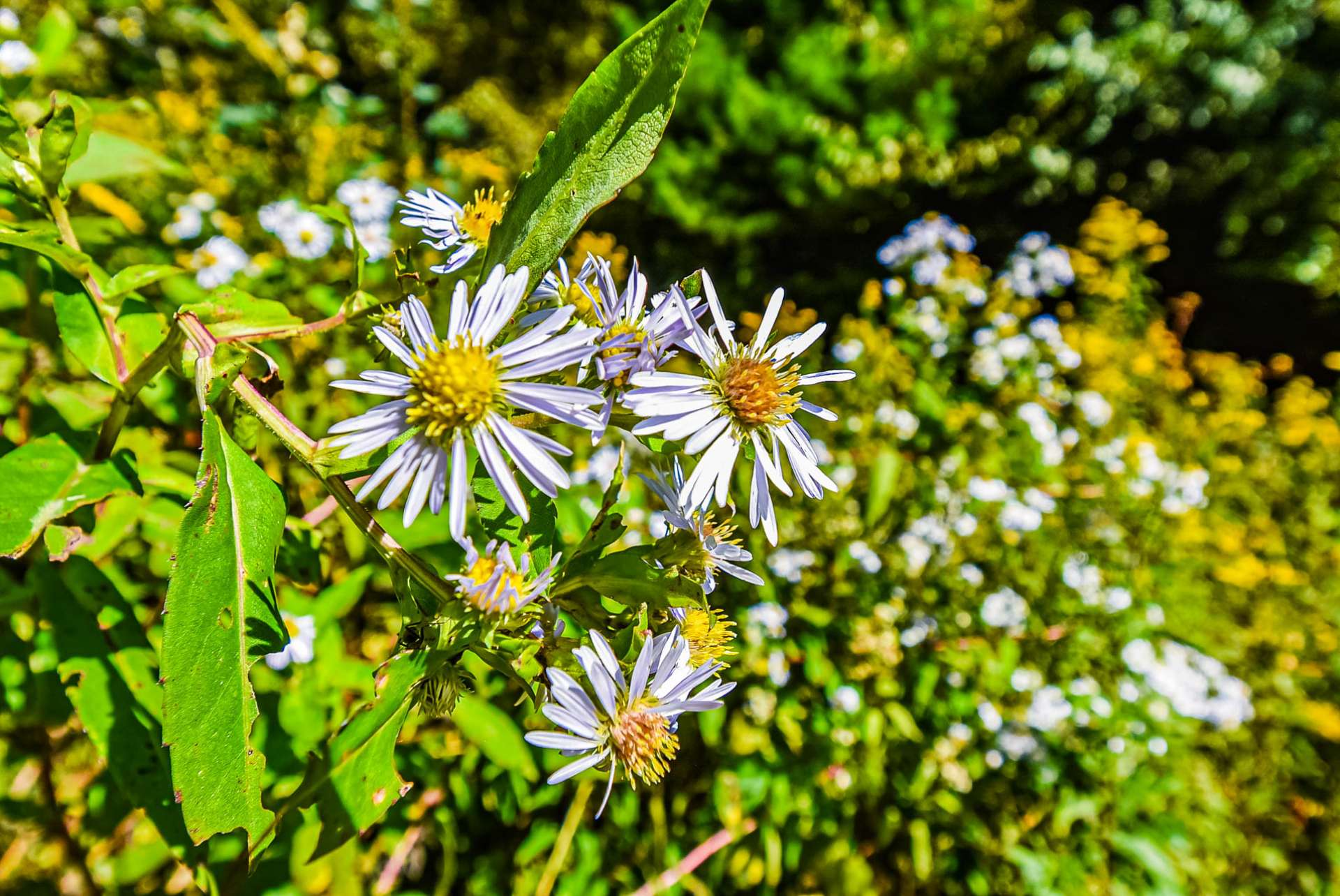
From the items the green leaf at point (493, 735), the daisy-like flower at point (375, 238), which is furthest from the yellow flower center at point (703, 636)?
the daisy-like flower at point (375, 238)

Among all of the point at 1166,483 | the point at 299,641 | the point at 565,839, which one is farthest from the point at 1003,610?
the point at 299,641

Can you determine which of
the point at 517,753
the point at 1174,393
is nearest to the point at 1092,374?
the point at 1174,393

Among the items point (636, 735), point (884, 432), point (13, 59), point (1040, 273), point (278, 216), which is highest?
point (13, 59)

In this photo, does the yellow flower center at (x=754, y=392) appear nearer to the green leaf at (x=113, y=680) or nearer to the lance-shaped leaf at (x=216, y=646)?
the lance-shaped leaf at (x=216, y=646)

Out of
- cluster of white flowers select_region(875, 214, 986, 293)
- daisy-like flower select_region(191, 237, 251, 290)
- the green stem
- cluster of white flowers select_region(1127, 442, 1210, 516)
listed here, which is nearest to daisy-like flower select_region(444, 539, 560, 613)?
the green stem

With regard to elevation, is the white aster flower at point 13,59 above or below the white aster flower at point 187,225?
above

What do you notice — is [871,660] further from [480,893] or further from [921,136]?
[921,136]

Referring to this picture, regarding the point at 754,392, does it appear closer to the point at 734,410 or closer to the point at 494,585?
the point at 734,410
